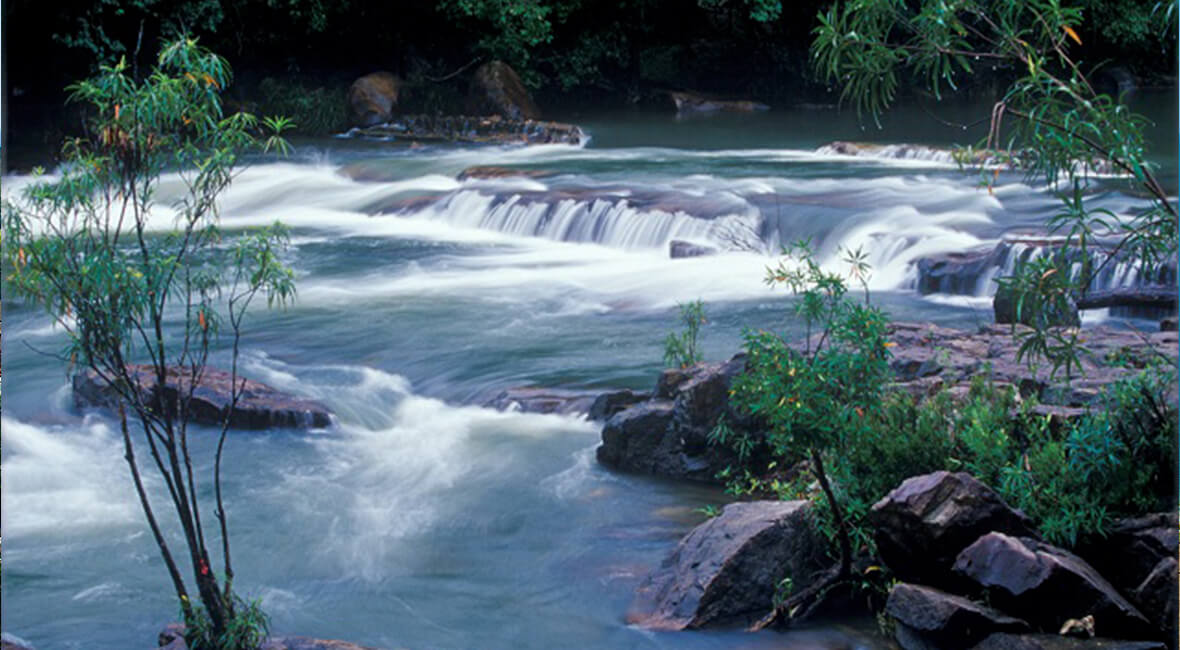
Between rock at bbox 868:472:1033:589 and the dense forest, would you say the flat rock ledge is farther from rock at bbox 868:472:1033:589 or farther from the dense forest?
the dense forest

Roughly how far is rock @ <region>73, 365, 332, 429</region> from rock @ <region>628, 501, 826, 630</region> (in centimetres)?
215

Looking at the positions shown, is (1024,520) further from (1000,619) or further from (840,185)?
(840,185)

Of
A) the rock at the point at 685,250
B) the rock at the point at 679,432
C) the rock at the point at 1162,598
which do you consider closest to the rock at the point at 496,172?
the rock at the point at 685,250

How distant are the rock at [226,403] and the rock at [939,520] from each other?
2839mm

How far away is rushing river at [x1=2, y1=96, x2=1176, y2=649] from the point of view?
4438mm

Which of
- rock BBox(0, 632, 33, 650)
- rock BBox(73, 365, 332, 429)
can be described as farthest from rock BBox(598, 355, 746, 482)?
rock BBox(0, 632, 33, 650)

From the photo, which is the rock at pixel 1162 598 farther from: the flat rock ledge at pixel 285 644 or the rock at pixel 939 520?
the flat rock ledge at pixel 285 644

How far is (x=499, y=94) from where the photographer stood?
49.3ft

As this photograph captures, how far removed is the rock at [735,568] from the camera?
4102 mm

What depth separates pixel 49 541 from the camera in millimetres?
4777

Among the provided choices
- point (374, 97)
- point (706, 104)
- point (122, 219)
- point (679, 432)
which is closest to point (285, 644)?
point (122, 219)

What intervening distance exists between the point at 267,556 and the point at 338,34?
28.8 feet

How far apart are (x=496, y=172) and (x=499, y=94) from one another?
3.05m

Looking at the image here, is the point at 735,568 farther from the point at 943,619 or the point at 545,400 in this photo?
the point at 545,400
